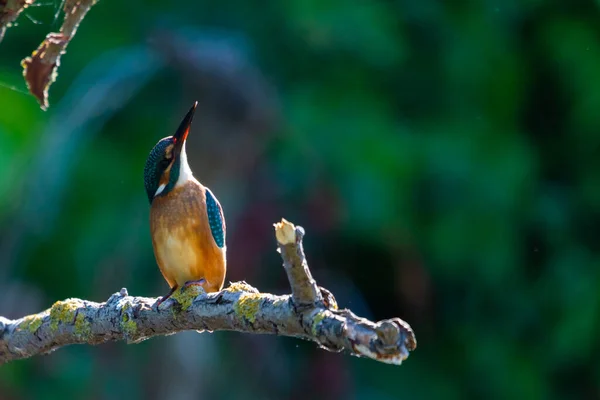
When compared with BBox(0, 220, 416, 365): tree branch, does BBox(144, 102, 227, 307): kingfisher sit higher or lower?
lower

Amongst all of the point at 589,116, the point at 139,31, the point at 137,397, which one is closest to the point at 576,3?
the point at 589,116

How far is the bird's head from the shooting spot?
3.24 m

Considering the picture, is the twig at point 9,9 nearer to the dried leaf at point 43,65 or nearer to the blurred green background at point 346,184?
the dried leaf at point 43,65

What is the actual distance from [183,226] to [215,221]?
11cm

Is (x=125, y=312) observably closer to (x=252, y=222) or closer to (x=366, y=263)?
(x=252, y=222)

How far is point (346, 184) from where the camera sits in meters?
5.73

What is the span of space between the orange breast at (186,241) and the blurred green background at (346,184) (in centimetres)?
213

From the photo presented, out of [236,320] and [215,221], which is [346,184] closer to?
[215,221]

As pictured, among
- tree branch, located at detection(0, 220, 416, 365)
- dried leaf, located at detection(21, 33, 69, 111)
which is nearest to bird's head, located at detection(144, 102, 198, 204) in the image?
tree branch, located at detection(0, 220, 416, 365)

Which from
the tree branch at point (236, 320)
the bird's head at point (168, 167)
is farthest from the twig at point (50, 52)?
the bird's head at point (168, 167)

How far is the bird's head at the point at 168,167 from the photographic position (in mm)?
3240

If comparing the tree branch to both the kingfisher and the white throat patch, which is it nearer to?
the kingfisher

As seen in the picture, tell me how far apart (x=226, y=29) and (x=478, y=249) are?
2.33 metres

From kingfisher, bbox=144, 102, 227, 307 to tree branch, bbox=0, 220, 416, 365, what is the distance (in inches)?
24.8
